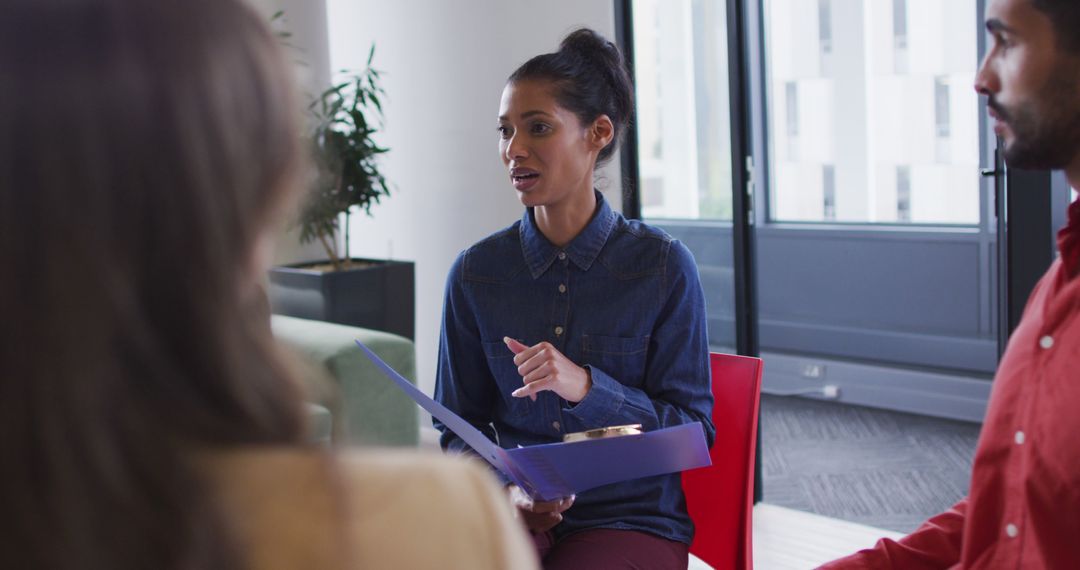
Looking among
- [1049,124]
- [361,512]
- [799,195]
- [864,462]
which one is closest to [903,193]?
[799,195]

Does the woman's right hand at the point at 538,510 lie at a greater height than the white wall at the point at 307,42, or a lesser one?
lesser

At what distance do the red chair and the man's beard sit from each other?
0.64 m

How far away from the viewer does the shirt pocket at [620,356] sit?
162 centimetres

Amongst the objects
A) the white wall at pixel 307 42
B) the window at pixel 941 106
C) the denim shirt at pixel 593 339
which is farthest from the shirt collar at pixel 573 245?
the window at pixel 941 106

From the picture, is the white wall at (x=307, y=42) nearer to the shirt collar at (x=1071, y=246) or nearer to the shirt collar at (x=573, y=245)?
the shirt collar at (x=573, y=245)

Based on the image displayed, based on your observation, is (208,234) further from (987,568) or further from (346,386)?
(346,386)

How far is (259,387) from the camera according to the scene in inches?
20.6

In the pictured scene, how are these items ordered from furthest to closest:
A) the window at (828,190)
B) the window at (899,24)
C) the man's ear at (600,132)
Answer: the window at (828,190) → the window at (899,24) → the man's ear at (600,132)

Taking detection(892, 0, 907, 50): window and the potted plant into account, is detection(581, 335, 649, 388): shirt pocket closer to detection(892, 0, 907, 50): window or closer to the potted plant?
the potted plant

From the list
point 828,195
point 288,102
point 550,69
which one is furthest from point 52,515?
point 828,195

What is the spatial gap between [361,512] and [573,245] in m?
1.22

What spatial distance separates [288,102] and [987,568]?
97cm

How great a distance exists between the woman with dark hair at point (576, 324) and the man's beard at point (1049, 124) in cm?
64

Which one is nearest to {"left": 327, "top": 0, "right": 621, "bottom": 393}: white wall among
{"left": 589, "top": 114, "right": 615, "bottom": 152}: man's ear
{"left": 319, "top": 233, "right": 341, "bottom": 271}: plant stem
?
{"left": 319, "top": 233, "right": 341, "bottom": 271}: plant stem
